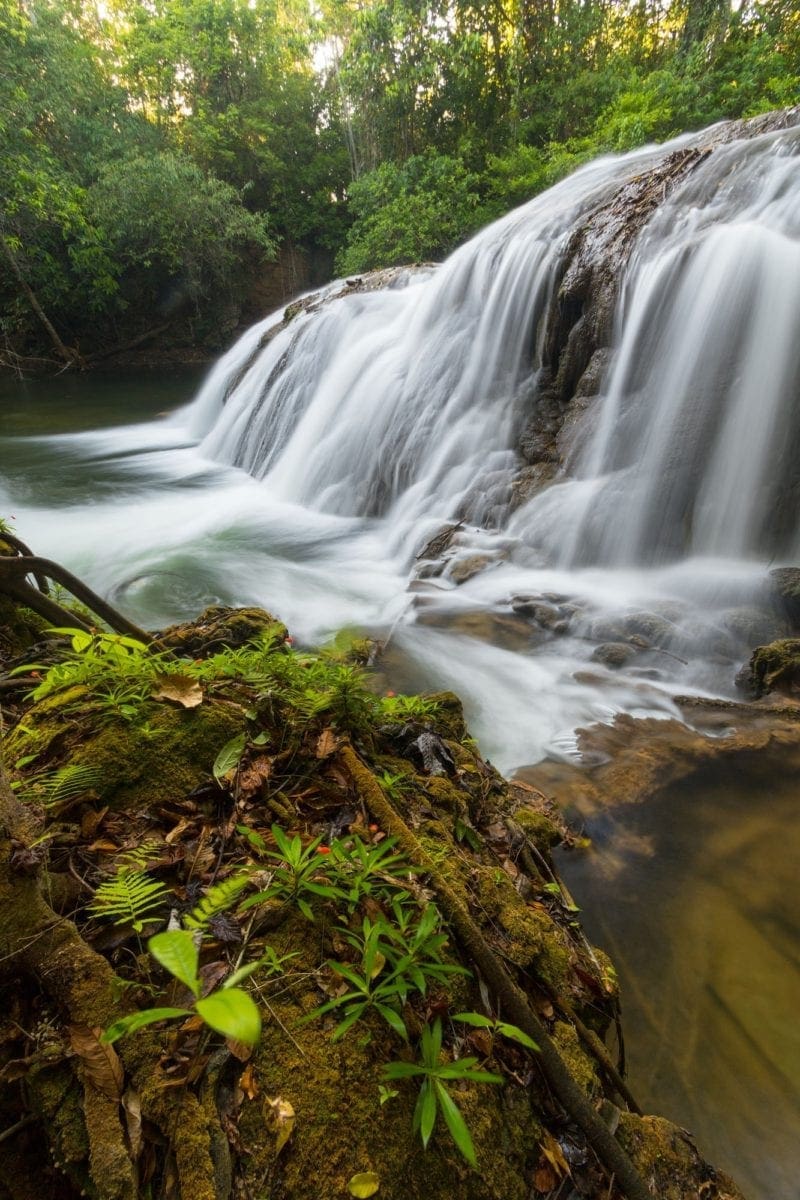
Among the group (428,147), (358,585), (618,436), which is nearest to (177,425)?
(358,585)

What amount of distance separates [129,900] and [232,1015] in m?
0.54

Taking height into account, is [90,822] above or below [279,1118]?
above

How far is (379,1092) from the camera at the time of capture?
106cm

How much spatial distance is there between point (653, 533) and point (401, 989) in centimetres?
565

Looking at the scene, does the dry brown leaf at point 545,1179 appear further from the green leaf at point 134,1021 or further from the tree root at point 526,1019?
the green leaf at point 134,1021

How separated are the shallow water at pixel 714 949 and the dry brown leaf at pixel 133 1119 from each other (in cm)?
166

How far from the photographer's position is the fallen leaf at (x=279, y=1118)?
98cm

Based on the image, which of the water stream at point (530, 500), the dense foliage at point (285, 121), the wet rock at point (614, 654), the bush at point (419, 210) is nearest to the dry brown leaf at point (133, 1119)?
the water stream at point (530, 500)

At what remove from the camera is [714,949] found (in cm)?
229

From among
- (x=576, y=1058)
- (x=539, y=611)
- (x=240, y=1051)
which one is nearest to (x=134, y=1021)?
(x=240, y=1051)

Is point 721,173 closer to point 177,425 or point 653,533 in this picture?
point 653,533

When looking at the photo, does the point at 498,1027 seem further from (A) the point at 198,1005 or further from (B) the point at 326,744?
(B) the point at 326,744

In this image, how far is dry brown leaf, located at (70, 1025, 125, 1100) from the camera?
94 cm

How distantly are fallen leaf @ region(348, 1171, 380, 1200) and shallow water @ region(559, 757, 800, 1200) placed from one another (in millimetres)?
1304
